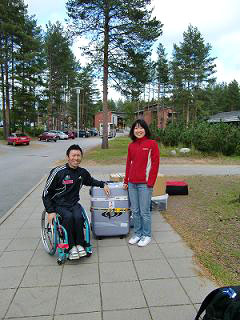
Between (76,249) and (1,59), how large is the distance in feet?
117

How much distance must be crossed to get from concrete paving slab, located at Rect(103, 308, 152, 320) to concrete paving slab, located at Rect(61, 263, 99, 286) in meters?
0.63

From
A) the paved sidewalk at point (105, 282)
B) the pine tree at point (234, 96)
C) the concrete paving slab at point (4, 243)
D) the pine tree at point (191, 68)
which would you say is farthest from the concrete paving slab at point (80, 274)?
the pine tree at point (234, 96)

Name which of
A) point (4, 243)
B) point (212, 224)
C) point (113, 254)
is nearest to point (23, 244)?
point (4, 243)

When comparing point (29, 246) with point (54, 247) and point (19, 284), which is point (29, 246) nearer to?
point (54, 247)

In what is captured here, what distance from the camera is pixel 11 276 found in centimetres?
345

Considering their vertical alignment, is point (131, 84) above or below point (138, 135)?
above

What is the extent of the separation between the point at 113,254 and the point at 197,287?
1.29 m

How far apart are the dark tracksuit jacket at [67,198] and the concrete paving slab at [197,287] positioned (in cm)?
142

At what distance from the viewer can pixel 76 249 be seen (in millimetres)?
3750

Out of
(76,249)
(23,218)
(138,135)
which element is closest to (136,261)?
(76,249)

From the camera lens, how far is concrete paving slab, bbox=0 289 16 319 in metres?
2.77

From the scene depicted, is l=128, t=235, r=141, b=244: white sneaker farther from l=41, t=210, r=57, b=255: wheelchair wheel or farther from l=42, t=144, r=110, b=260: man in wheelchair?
l=41, t=210, r=57, b=255: wheelchair wheel

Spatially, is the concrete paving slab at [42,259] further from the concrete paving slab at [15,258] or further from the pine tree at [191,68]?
the pine tree at [191,68]

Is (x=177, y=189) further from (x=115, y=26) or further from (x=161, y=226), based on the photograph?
(x=115, y=26)
